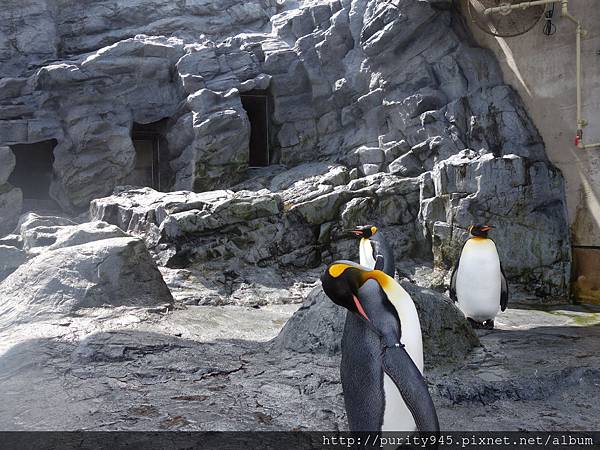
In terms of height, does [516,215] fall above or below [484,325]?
above

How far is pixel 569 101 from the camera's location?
800 centimetres

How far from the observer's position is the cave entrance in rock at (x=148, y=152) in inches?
521

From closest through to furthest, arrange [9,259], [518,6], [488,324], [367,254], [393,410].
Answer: [393,410]
[488,324]
[367,254]
[9,259]
[518,6]

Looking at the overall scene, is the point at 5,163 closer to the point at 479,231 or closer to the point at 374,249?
the point at 374,249

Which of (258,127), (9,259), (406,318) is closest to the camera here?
(406,318)

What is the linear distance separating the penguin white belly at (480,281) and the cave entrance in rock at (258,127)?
339 inches

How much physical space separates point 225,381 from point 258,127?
10700 mm

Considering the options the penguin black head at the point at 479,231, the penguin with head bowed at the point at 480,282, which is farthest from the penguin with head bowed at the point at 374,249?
the penguin black head at the point at 479,231

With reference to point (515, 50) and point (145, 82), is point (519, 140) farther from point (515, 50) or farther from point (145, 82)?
point (145, 82)

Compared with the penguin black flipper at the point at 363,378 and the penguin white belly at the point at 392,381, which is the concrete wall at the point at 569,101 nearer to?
the penguin white belly at the point at 392,381

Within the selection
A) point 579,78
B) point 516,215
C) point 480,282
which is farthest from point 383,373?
point 579,78

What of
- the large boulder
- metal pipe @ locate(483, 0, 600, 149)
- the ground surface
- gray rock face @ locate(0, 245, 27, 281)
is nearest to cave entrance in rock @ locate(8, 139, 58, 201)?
gray rock face @ locate(0, 245, 27, 281)

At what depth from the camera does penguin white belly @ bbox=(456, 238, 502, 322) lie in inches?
199

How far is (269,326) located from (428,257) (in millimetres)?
4300
